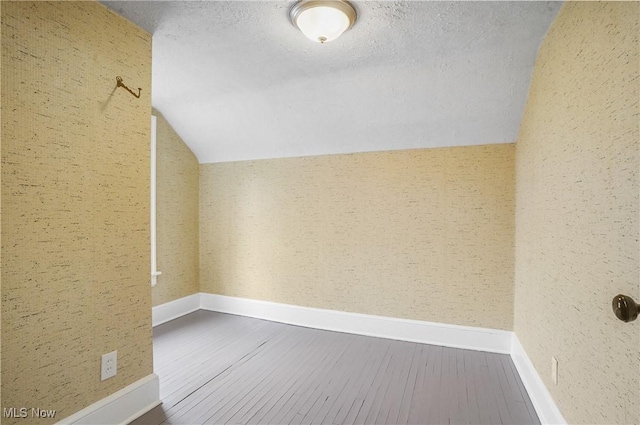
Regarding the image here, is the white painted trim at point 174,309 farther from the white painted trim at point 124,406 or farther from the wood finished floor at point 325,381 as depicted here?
the white painted trim at point 124,406

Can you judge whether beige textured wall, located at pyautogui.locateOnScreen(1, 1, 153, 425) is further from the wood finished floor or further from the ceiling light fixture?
the ceiling light fixture

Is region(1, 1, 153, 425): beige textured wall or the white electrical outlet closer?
region(1, 1, 153, 425): beige textured wall

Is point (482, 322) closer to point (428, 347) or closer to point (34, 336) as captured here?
point (428, 347)

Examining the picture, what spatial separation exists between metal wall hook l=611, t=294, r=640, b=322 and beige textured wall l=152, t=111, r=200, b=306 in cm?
349

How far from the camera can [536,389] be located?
6.08ft

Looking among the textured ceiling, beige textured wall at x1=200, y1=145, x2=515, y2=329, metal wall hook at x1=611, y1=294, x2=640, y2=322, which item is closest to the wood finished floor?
beige textured wall at x1=200, y1=145, x2=515, y2=329

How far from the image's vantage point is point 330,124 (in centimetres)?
282

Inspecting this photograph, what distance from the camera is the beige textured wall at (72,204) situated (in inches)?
52.4

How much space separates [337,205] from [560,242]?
1898mm

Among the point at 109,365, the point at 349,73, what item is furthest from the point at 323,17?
the point at 109,365

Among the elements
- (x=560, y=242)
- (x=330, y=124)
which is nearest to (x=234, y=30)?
(x=330, y=124)

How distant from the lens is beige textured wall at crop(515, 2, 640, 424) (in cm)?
101

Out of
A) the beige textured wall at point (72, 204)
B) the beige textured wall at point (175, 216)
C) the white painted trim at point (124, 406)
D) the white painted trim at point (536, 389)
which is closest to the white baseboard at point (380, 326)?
the white painted trim at point (536, 389)

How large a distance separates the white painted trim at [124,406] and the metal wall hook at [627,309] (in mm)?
2222
